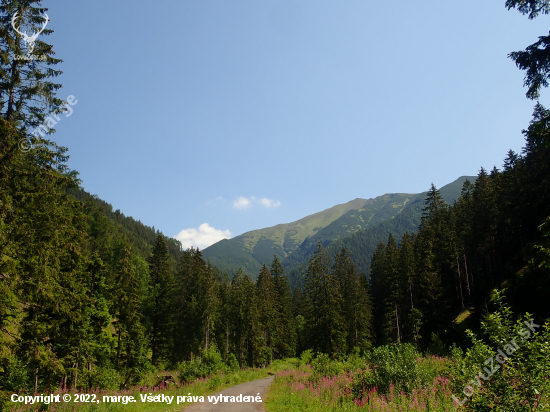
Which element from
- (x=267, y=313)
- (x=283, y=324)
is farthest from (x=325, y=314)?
(x=283, y=324)

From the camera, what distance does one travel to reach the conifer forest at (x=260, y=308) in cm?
988

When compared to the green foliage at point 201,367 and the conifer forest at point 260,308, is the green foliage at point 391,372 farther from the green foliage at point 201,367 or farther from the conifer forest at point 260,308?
the green foliage at point 201,367

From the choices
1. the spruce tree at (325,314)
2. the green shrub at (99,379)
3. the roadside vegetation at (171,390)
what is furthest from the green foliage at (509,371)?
the spruce tree at (325,314)

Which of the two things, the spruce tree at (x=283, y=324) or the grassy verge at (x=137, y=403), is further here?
the spruce tree at (x=283, y=324)

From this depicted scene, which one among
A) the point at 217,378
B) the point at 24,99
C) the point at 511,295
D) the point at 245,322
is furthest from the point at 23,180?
the point at 511,295

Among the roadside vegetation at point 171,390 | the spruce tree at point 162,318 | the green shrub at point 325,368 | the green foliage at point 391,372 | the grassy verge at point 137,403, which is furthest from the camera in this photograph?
the spruce tree at point 162,318

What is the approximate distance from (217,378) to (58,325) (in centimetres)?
1173

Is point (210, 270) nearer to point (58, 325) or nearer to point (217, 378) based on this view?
point (217, 378)

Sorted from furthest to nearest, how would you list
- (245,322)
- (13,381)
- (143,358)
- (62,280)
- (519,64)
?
(245,322) → (143,358) → (13,381) → (62,280) → (519,64)

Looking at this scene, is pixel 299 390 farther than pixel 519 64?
Yes

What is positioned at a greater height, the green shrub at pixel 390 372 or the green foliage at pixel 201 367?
the green shrub at pixel 390 372

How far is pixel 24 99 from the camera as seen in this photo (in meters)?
14.7

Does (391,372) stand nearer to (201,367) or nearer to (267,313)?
(201,367)

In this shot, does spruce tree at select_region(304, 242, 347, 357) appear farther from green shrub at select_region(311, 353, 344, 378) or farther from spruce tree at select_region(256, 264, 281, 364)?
spruce tree at select_region(256, 264, 281, 364)
